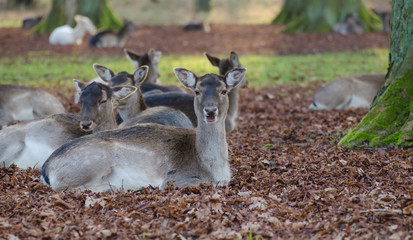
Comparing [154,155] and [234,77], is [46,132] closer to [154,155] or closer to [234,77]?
[154,155]

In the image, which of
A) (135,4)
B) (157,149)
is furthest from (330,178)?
(135,4)

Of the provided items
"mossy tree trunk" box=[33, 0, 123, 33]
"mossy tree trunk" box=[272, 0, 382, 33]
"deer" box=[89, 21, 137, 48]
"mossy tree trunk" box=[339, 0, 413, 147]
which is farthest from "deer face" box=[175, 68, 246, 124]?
"mossy tree trunk" box=[33, 0, 123, 33]

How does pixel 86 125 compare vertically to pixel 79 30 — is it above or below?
above

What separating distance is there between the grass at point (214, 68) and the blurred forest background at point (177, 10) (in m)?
16.9

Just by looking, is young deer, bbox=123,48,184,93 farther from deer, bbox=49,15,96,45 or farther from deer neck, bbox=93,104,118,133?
deer, bbox=49,15,96,45

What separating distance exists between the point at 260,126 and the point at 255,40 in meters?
15.7

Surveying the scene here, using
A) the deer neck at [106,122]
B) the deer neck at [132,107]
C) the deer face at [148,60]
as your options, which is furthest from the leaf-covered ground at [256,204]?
the deer face at [148,60]

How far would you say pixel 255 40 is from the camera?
25.4 m

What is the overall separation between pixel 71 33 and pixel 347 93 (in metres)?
15.8

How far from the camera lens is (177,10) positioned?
4234 cm

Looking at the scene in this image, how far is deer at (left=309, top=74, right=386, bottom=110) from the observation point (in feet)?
39.5

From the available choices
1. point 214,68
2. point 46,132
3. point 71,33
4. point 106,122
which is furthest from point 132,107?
point 71,33

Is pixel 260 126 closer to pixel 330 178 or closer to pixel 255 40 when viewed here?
pixel 330 178

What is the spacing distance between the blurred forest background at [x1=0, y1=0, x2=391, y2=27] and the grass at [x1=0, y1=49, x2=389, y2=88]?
55.5 feet
